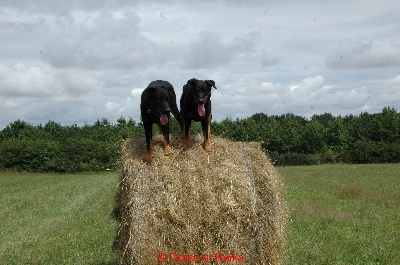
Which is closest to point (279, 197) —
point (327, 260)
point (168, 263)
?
point (168, 263)

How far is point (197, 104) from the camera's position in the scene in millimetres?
7090

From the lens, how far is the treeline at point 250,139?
5506 centimetres

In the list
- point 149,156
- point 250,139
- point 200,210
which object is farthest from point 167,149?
point 250,139

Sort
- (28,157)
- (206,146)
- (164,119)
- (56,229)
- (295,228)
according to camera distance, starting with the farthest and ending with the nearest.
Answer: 1. (28,157)
2. (56,229)
3. (295,228)
4. (206,146)
5. (164,119)

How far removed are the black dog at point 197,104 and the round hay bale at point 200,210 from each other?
38 cm

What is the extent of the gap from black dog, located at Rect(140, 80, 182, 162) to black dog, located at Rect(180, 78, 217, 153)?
0.28m

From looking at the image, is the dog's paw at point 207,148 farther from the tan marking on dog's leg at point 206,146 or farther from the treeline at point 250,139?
the treeline at point 250,139

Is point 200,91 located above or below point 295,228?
above

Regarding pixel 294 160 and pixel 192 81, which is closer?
pixel 192 81

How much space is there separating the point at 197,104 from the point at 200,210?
1621 mm

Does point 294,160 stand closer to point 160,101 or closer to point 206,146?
point 206,146

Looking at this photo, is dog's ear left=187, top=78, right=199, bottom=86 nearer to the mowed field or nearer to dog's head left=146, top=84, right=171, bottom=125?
dog's head left=146, top=84, right=171, bottom=125

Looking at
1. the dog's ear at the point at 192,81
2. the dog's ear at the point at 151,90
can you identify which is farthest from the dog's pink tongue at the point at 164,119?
the dog's ear at the point at 192,81

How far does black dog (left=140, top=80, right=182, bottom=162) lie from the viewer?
22.7ft
